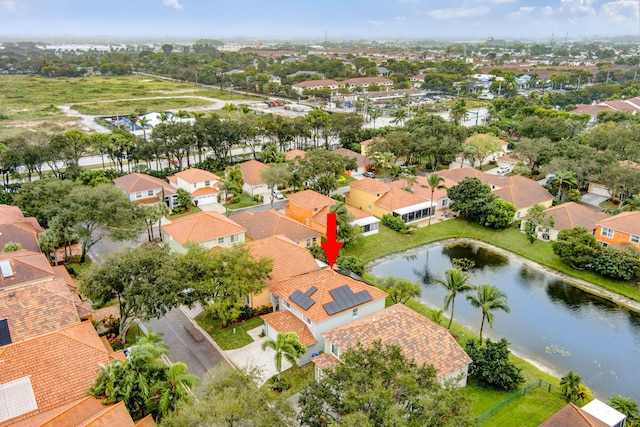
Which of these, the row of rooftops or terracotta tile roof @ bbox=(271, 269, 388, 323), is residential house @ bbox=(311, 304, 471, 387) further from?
the row of rooftops

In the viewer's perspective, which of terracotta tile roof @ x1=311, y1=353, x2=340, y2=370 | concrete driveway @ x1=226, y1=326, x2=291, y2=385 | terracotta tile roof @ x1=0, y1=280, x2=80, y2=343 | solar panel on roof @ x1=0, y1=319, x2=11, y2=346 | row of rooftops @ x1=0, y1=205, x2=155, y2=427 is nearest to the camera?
row of rooftops @ x1=0, y1=205, x2=155, y2=427

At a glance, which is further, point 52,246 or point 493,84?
point 493,84

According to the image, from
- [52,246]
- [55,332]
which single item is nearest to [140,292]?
[55,332]

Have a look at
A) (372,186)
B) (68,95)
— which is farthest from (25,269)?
(68,95)

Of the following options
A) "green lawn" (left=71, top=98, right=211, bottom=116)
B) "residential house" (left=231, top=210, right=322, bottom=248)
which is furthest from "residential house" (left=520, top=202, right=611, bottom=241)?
"green lawn" (left=71, top=98, right=211, bottom=116)

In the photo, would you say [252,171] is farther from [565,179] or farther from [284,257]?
[565,179]

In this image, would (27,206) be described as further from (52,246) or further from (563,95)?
(563,95)
